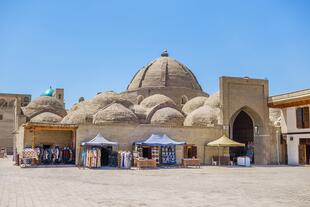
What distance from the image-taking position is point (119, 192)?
11.4 metres

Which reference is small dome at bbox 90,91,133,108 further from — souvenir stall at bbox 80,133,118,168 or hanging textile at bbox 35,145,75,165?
souvenir stall at bbox 80,133,118,168

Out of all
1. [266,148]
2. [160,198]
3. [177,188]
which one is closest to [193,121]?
[266,148]

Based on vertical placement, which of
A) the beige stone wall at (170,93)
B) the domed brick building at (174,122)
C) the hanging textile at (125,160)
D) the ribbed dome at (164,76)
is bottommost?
→ the hanging textile at (125,160)

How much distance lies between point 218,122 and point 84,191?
18.3m

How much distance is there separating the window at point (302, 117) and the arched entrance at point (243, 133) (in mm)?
3578

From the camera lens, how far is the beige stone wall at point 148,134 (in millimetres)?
23938

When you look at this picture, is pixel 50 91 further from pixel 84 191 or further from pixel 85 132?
pixel 84 191

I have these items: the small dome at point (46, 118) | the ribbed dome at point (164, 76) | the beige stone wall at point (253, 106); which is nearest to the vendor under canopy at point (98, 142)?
the beige stone wall at point (253, 106)

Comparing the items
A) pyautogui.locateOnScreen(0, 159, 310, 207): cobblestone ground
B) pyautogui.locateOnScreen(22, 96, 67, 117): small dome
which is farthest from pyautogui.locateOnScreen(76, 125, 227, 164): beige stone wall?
pyautogui.locateOnScreen(22, 96, 67, 117): small dome

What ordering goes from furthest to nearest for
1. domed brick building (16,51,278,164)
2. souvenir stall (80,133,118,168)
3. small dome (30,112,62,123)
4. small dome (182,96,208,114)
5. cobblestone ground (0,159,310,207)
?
small dome (182,96,208,114) → small dome (30,112,62,123) → domed brick building (16,51,278,164) → souvenir stall (80,133,118,168) → cobblestone ground (0,159,310,207)

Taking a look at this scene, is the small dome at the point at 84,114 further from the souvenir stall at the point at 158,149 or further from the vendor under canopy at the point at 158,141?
the vendor under canopy at the point at 158,141

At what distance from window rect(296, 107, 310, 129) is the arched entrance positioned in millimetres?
3578

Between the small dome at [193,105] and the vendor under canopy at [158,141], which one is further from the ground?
the small dome at [193,105]

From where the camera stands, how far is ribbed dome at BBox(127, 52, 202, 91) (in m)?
42.1
